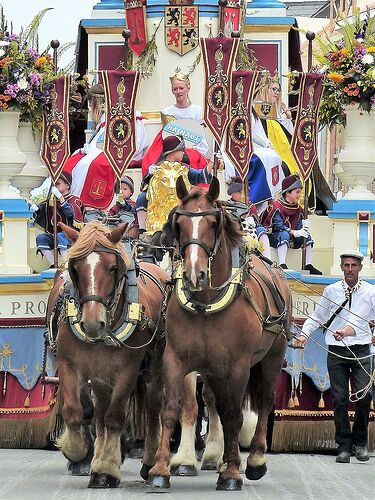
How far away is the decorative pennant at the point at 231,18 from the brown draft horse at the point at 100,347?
5.92m

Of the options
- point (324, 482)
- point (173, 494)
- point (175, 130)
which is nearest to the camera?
point (173, 494)

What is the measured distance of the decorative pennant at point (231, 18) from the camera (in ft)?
63.3

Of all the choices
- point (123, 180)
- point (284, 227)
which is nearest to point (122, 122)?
point (123, 180)

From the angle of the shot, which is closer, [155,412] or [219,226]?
[219,226]

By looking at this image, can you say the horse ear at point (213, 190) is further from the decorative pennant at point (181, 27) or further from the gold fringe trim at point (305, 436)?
the decorative pennant at point (181, 27)

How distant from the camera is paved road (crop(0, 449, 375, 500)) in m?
12.8

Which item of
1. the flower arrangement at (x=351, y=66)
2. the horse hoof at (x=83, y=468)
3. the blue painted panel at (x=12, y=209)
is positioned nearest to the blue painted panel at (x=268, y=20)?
the flower arrangement at (x=351, y=66)

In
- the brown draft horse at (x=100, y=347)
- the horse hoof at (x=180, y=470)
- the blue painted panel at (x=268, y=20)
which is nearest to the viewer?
the brown draft horse at (x=100, y=347)

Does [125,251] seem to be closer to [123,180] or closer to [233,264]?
[233,264]

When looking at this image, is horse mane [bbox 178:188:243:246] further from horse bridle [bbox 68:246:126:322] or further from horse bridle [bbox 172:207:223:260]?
horse bridle [bbox 68:246:126:322]

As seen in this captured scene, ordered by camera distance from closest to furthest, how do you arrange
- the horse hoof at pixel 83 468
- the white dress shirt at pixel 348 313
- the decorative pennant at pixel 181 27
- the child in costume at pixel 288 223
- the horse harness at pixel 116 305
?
the horse harness at pixel 116 305, the horse hoof at pixel 83 468, the white dress shirt at pixel 348 313, the child in costume at pixel 288 223, the decorative pennant at pixel 181 27

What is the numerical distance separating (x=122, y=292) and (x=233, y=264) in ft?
2.69

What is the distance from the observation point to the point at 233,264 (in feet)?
44.3

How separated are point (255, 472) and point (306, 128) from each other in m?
4.57
